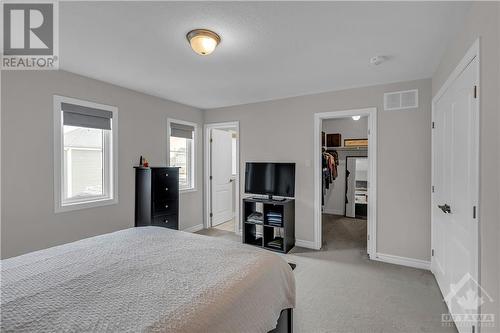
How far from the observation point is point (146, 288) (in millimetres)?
1262

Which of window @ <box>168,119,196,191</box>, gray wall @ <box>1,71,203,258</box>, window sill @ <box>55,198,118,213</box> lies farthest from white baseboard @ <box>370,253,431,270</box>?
window sill @ <box>55,198,118,213</box>

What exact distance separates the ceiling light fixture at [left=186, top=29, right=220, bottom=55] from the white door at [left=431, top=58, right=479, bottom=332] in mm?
1911

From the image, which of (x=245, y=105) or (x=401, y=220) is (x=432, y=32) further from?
(x=245, y=105)

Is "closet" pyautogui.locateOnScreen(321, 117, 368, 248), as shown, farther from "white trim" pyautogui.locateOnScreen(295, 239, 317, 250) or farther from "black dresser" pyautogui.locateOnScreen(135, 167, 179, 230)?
"black dresser" pyautogui.locateOnScreen(135, 167, 179, 230)

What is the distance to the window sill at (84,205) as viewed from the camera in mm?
2832

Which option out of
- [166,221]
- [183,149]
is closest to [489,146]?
[166,221]

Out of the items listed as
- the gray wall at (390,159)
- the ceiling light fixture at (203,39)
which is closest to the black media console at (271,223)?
the gray wall at (390,159)

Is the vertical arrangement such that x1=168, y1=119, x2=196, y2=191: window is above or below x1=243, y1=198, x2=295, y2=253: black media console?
above

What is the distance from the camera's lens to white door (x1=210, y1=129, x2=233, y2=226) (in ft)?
16.8

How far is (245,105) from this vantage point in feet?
14.7

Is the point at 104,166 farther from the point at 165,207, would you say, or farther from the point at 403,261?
the point at 403,261

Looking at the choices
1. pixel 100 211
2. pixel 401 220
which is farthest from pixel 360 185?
pixel 100 211

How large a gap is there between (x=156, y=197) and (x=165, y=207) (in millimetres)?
235

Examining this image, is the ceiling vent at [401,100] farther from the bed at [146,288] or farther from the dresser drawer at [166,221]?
the dresser drawer at [166,221]
